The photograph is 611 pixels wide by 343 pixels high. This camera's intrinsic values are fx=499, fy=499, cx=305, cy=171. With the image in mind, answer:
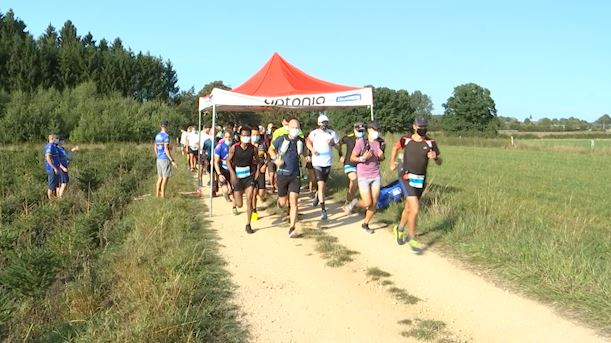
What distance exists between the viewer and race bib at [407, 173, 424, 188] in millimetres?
7016

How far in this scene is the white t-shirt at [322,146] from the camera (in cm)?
955

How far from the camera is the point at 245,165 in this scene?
852 centimetres

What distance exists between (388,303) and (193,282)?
6.87 ft

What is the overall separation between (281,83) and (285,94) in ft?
2.76

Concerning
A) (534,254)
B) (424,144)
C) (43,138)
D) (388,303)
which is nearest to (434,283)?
(388,303)

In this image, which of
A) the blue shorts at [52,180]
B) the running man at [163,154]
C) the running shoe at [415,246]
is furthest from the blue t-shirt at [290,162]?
the blue shorts at [52,180]

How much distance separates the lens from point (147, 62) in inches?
2083

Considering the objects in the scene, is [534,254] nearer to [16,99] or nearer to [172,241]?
[172,241]

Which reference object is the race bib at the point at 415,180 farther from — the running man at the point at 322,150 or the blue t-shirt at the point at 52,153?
the blue t-shirt at the point at 52,153

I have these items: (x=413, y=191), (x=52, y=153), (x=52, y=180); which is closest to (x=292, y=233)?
(x=413, y=191)

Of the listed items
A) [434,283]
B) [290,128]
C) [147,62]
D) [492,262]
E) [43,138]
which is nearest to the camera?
[434,283]

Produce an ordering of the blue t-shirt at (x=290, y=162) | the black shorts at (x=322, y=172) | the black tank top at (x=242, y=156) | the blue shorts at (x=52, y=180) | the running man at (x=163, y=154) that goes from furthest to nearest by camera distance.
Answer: the blue shorts at (x=52, y=180), the running man at (x=163, y=154), the black shorts at (x=322, y=172), the black tank top at (x=242, y=156), the blue t-shirt at (x=290, y=162)

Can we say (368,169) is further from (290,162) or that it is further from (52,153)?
(52,153)

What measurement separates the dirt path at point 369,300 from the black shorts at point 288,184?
948 mm
